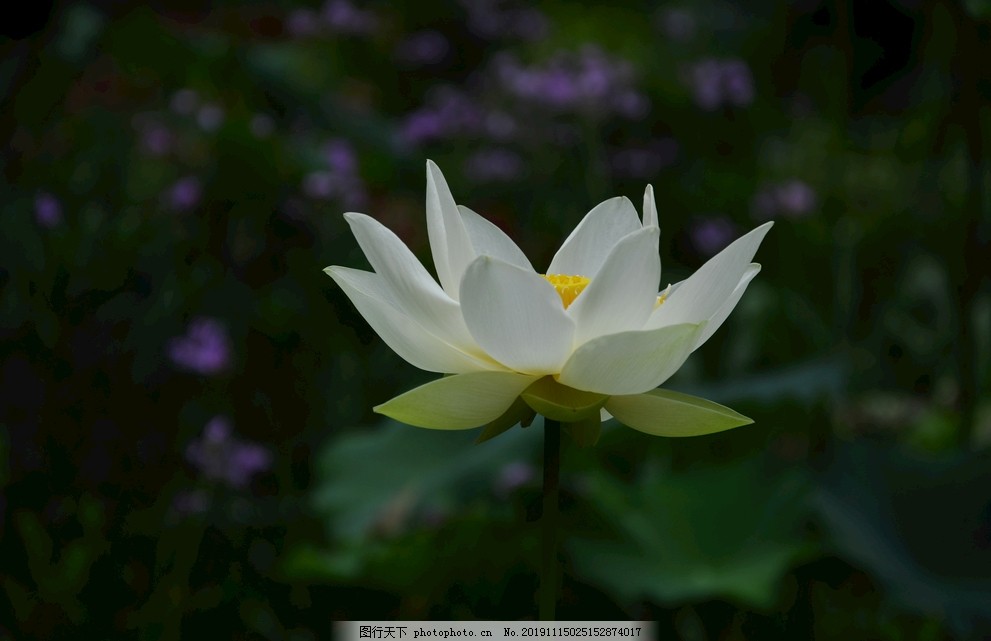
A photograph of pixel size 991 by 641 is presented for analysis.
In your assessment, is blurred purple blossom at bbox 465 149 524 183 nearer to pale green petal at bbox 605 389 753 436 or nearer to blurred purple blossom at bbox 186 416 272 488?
blurred purple blossom at bbox 186 416 272 488

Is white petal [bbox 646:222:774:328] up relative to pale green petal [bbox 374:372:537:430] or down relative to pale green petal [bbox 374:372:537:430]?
up

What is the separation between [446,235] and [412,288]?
2.1 inches

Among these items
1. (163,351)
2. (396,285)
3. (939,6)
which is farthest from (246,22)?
(396,285)

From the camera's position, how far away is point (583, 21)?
9.55ft

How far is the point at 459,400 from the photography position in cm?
39

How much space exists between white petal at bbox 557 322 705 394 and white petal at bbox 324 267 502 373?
49mm

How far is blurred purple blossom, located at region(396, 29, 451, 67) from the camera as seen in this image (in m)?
2.62

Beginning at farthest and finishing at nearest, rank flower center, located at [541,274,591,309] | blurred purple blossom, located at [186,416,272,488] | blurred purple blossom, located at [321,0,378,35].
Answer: blurred purple blossom, located at [321,0,378,35]
blurred purple blossom, located at [186,416,272,488]
flower center, located at [541,274,591,309]

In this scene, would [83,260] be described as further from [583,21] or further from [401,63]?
[583,21]

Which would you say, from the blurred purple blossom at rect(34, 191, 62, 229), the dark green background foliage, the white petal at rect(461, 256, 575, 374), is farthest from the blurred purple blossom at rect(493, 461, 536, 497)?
the white petal at rect(461, 256, 575, 374)

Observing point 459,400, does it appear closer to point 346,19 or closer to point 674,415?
point 674,415

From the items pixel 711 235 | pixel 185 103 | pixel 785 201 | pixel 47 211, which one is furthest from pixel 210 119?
pixel 785 201

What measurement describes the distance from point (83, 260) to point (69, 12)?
1.46ft

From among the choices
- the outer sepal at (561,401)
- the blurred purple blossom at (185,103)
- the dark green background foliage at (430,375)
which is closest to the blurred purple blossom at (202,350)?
the dark green background foliage at (430,375)
